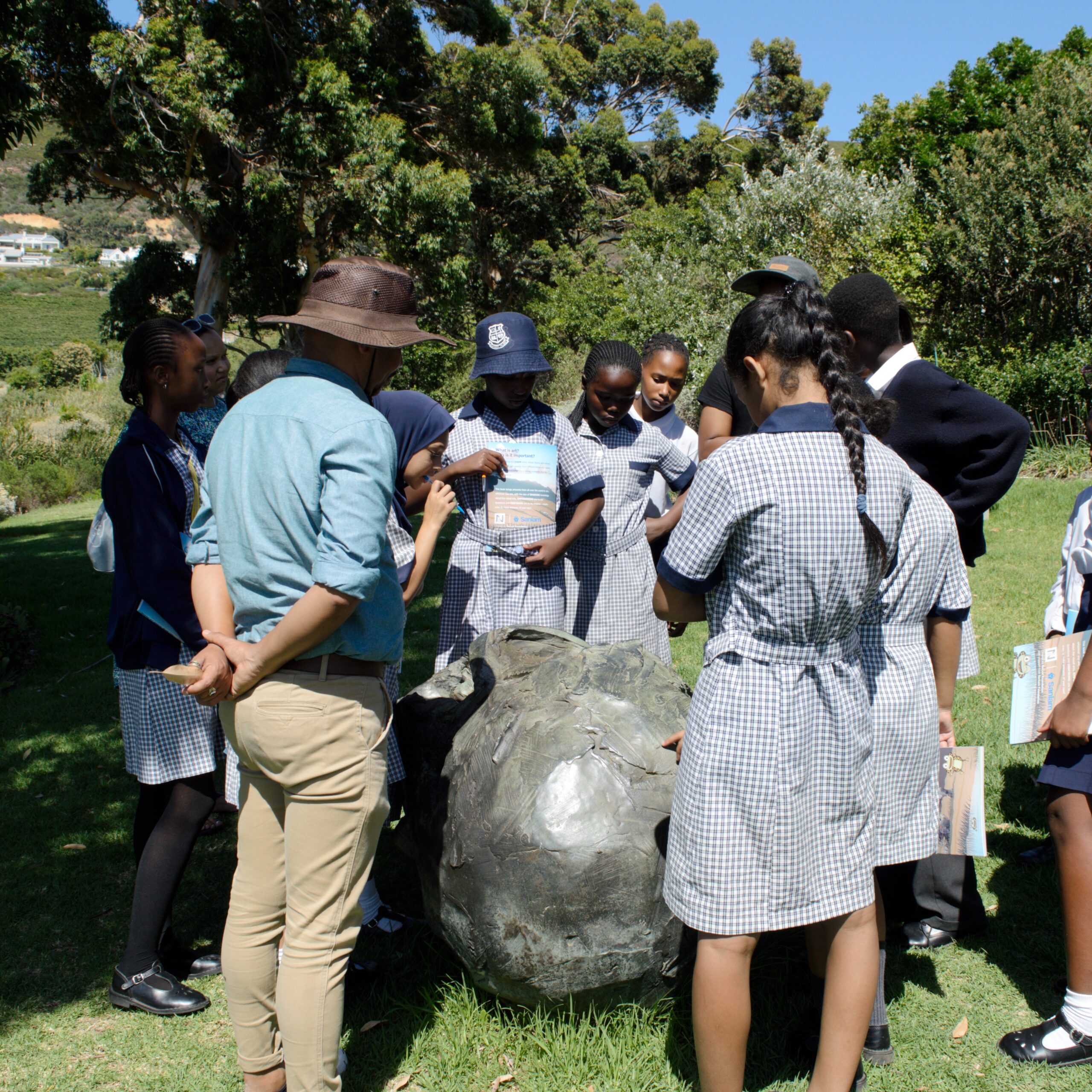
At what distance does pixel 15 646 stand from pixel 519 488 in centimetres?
554

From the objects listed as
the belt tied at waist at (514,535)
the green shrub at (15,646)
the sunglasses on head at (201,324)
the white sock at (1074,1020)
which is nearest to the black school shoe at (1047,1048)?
the white sock at (1074,1020)

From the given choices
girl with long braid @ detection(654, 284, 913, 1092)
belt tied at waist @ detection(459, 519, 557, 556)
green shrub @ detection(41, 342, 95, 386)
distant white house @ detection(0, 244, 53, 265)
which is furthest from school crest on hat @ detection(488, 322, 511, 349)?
distant white house @ detection(0, 244, 53, 265)

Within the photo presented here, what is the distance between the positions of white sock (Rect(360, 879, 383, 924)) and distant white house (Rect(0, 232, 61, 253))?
441 feet

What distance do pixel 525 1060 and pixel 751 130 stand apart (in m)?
48.1

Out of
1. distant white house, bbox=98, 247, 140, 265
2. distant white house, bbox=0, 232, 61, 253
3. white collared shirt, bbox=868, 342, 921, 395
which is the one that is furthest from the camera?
distant white house, bbox=0, 232, 61, 253

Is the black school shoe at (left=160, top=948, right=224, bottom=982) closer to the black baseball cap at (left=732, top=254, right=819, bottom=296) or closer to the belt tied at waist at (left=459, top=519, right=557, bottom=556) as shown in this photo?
the belt tied at waist at (left=459, top=519, right=557, bottom=556)

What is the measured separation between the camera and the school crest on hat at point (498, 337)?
3.62 m

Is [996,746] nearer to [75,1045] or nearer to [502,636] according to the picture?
[502,636]

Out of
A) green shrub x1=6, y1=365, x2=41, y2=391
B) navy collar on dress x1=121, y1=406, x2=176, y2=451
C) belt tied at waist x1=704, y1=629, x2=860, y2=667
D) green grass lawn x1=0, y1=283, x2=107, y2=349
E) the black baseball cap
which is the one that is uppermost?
green grass lawn x1=0, y1=283, x2=107, y2=349

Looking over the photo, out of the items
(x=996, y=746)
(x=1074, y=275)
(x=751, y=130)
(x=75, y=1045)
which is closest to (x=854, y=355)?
(x=996, y=746)

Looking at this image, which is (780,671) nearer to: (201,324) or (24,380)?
(201,324)

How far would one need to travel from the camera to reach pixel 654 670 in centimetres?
304

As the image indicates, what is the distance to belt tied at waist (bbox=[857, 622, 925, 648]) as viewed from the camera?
237 cm

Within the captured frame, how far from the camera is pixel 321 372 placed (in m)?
2.28
